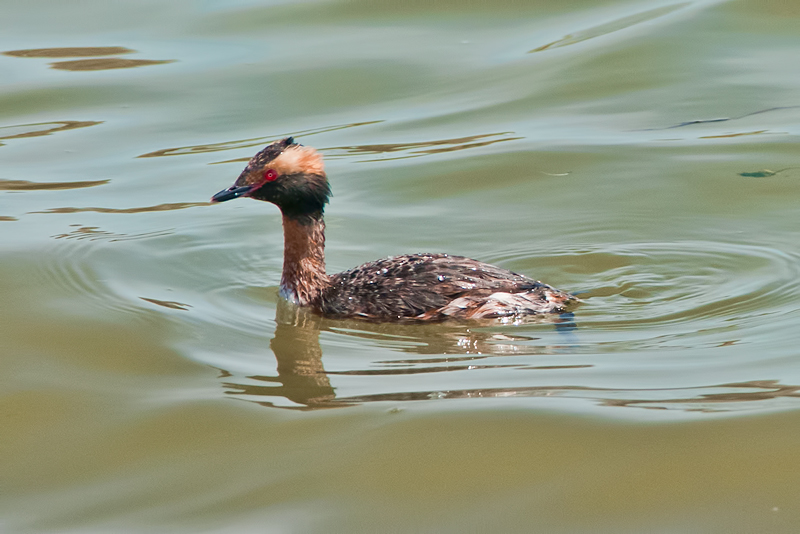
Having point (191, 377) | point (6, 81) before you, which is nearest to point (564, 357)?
point (191, 377)

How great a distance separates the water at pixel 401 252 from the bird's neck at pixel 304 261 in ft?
0.88

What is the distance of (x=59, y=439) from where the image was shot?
5.38 m

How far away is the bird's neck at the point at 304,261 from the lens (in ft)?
24.7

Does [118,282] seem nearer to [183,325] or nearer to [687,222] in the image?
[183,325]

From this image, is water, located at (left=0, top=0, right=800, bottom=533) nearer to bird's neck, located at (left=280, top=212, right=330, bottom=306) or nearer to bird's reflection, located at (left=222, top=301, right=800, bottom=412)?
bird's reflection, located at (left=222, top=301, right=800, bottom=412)

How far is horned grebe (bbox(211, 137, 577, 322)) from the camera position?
6.99 metres

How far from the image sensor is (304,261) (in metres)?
7.61

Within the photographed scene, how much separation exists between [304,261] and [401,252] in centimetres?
123

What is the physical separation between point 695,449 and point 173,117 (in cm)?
873

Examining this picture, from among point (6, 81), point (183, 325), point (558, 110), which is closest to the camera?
point (183, 325)

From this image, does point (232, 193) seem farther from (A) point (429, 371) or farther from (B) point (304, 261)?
(A) point (429, 371)

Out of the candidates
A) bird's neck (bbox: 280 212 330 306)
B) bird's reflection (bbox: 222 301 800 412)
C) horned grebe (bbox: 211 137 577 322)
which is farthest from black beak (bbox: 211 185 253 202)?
bird's reflection (bbox: 222 301 800 412)

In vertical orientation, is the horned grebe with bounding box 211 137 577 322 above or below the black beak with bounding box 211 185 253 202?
below

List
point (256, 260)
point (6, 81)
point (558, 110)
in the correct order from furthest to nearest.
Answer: point (6, 81) → point (558, 110) → point (256, 260)
